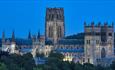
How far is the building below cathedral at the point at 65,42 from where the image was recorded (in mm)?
169875

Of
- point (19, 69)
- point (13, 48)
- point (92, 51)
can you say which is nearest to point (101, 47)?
point (92, 51)

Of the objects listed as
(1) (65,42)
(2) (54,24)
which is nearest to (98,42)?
(1) (65,42)

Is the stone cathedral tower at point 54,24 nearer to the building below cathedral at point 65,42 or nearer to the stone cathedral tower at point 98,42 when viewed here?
the building below cathedral at point 65,42

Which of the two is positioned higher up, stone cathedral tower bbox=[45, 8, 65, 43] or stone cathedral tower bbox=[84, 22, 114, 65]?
stone cathedral tower bbox=[45, 8, 65, 43]

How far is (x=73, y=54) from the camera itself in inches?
6801

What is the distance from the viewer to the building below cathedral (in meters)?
170

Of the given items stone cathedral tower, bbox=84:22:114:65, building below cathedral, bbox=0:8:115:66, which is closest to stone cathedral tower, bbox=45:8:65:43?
building below cathedral, bbox=0:8:115:66

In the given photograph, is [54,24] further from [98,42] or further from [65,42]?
[98,42]

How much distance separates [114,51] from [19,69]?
77167mm

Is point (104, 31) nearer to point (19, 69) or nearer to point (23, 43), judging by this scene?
point (23, 43)

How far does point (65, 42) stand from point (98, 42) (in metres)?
7.67

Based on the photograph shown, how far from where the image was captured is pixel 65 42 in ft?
581

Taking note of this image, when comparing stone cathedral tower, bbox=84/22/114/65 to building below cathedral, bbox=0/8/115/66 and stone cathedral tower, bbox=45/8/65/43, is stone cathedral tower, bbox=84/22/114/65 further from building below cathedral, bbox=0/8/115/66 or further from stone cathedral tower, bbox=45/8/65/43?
stone cathedral tower, bbox=45/8/65/43

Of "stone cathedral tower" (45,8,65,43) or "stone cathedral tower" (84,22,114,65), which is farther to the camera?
"stone cathedral tower" (45,8,65,43)
